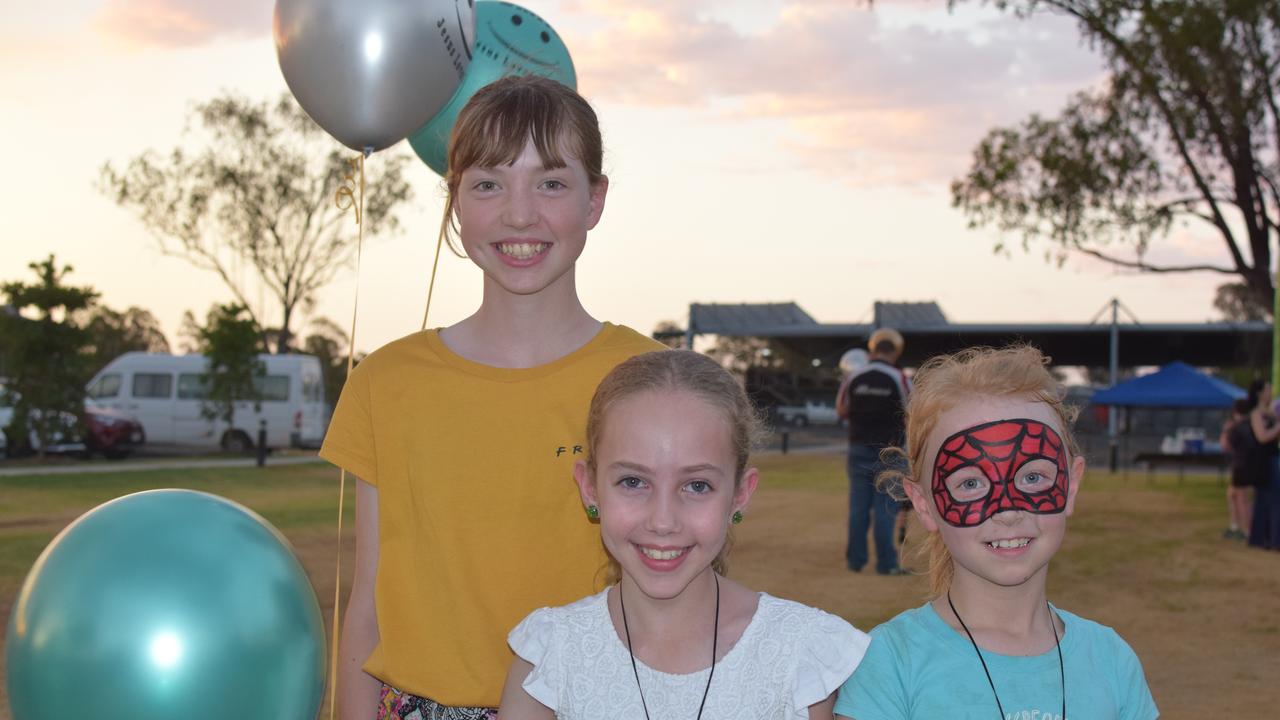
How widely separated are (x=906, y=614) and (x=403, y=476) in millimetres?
1002

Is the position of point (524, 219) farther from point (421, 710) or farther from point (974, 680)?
point (974, 680)

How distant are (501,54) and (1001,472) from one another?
220 centimetres

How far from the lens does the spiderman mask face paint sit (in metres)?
2.35

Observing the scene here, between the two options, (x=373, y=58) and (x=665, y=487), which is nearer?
(x=665, y=487)

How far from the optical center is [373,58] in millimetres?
3500

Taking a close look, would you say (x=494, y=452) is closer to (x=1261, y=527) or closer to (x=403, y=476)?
(x=403, y=476)

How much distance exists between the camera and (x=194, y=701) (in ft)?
7.86

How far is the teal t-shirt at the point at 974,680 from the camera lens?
7.22 feet

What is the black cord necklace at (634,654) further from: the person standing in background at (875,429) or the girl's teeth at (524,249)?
the person standing in background at (875,429)

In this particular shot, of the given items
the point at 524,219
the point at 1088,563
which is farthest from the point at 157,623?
the point at 1088,563

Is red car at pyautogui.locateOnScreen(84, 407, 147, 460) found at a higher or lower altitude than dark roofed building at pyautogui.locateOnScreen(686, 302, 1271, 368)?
lower

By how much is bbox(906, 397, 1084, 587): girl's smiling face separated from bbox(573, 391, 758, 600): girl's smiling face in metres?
0.52

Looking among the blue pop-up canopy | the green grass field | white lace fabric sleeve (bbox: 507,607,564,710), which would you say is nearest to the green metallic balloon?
white lace fabric sleeve (bbox: 507,607,564,710)

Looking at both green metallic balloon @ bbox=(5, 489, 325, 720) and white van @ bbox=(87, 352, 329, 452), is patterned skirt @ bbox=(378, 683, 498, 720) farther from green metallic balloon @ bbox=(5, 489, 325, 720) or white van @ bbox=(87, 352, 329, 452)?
white van @ bbox=(87, 352, 329, 452)
